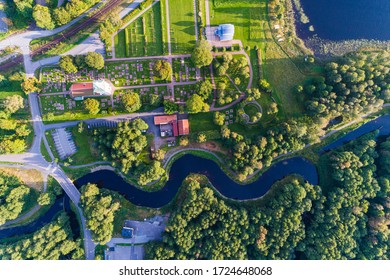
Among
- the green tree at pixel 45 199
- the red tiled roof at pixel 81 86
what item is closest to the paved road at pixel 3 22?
the red tiled roof at pixel 81 86

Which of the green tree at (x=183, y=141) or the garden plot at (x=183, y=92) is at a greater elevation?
the garden plot at (x=183, y=92)

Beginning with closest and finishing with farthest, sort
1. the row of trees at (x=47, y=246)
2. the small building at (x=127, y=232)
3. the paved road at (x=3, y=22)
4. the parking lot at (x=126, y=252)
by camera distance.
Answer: the row of trees at (x=47, y=246)
the small building at (x=127, y=232)
the paved road at (x=3, y=22)
the parking lot at (x=126, y=252)

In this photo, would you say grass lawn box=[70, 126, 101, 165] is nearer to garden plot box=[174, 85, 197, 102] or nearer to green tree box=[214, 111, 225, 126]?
garden plot box=[174, 85, 197, 102]

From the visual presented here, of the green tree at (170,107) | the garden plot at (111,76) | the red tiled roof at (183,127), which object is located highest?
the garden plot at (111,76)

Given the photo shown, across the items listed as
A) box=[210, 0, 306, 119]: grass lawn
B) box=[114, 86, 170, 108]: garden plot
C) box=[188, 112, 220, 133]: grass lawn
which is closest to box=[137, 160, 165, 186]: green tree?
box=[188, 112, 220, 133]: grass lawn

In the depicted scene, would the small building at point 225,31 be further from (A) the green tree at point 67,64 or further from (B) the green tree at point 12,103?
(B) the green tree at point 12,103

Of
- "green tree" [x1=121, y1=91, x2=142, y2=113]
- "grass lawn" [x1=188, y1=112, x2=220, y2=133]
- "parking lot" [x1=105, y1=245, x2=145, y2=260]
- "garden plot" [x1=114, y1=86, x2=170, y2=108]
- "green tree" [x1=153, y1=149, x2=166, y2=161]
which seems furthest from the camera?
"grass lawn" [x1=188, y1=112, x2=220, y2=133]

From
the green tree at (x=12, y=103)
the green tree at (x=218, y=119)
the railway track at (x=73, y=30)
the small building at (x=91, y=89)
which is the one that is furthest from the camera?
the railway track at (x=73, y=30)

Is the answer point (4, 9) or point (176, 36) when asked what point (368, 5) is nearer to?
point (176, 36)
